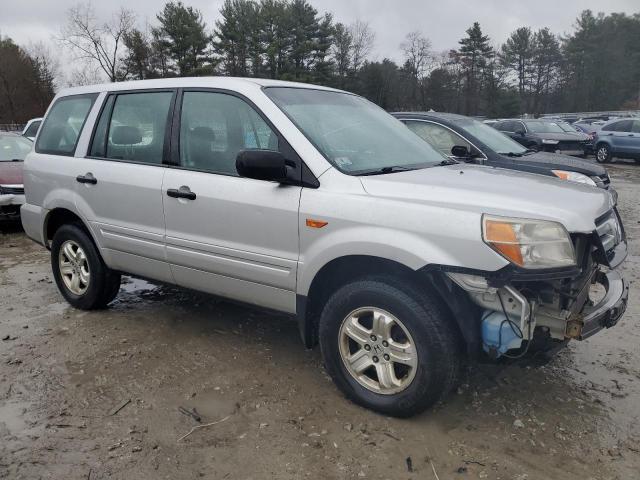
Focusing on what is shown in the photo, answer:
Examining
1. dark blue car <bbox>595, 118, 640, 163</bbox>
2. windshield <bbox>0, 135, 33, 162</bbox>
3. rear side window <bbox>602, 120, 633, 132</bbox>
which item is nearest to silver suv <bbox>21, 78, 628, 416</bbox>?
windshield <bbox>0, 135, 33, 162</bbox>

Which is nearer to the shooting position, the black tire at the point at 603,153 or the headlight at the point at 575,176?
the headlight at the point at 575,176

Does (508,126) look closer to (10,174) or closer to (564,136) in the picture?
(564,136)

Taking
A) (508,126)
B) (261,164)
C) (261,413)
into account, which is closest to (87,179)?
(261,164)

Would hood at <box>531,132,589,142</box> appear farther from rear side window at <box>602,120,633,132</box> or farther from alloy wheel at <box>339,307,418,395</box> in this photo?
alloy wheel at <box>339,307,418,395</box>

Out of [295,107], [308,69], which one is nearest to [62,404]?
[295,107]

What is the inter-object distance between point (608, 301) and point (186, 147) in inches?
111

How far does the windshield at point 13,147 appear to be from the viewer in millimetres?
9477

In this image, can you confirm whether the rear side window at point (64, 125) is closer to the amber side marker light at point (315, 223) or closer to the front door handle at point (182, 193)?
the front door handle at point (182, 193)

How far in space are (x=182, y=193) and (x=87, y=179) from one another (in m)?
1.14

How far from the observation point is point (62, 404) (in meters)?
3.28

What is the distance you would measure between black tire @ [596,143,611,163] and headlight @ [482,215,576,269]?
64.0 ft

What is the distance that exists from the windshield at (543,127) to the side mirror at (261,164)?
660 inches

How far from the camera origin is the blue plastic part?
269 centimetres

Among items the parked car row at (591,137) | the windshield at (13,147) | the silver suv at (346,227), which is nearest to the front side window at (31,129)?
the windshield at (13,147)
